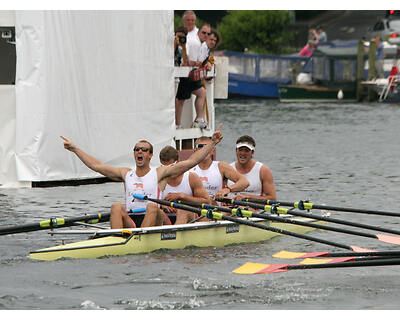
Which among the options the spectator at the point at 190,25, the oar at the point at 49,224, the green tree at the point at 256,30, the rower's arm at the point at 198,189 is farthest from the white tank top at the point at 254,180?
the green tree at the point at 256,30

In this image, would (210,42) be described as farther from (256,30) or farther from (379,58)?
(256,30)

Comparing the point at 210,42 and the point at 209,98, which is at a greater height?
the point at 210,42

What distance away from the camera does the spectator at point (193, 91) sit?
822 inches

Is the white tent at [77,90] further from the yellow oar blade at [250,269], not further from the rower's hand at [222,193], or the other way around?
the yellow oar blade at [250,269]

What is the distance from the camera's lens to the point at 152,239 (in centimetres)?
1276

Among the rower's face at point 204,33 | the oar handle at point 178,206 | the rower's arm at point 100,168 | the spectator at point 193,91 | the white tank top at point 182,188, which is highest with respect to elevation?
the rower's face at point 204,33

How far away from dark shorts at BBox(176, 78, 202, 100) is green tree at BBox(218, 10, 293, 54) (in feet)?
115

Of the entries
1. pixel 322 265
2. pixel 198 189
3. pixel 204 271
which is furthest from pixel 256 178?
pixel 322 265

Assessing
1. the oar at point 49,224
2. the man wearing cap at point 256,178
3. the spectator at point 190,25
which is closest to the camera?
the oar at point 49,224

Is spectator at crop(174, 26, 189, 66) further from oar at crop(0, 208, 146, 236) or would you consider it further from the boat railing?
oar at crop(0, 208, 146, 236)

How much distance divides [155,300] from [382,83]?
119 ft

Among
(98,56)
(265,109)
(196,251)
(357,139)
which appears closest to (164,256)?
(196,251)

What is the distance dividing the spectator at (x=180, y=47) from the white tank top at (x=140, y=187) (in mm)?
7381

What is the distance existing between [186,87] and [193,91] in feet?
0.62
